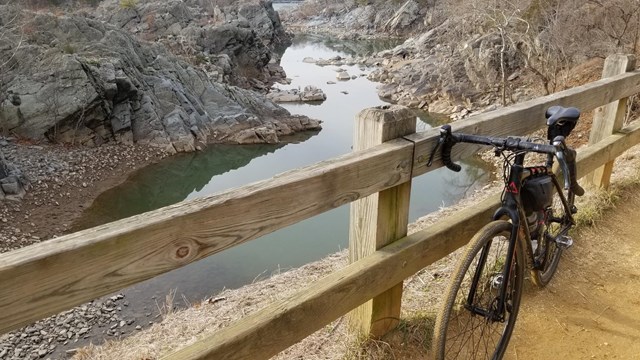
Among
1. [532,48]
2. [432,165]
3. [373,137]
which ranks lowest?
[532,48]

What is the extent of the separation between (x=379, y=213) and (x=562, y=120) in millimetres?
1117

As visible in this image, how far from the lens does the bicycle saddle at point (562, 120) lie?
2586mm

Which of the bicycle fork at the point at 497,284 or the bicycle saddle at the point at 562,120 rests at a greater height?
the bicycle saddle at the point at 562,120

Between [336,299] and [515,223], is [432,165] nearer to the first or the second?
[515,223]

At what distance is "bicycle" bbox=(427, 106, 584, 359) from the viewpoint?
2.23 m

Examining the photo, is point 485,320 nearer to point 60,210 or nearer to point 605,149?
point 605,149

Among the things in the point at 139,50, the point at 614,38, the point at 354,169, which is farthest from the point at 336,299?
the point at 139,50

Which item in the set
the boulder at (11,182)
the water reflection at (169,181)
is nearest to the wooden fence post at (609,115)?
the water reflection at (169,181)

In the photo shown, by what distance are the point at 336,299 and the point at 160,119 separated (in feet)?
60.6

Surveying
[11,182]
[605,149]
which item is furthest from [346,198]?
[11,182]

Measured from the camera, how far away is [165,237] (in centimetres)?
158

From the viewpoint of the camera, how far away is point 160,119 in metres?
19.3

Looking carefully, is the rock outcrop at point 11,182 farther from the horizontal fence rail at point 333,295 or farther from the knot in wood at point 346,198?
the knot in wood at point 346,198

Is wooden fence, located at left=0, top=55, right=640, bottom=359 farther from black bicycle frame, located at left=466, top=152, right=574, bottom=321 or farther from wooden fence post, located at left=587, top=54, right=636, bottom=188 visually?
wooden fence post, located at left=587, top=54, right=636, bottom=188
